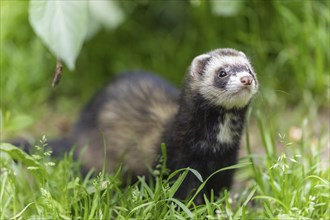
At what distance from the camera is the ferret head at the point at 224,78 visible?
9.64 feet

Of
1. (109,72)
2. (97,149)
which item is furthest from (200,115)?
(109,72)

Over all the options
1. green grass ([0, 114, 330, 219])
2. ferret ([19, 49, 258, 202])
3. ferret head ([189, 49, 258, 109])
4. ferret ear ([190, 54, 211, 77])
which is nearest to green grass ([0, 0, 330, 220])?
green grass ([0, 114, 330, 219])

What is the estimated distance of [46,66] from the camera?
5039 mm

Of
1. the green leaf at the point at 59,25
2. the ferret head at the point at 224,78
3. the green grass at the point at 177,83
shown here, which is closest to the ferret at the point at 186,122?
the ferret head at the point at 224,78

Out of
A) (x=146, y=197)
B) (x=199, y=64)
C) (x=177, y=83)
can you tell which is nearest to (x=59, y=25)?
(x=199, y=64)

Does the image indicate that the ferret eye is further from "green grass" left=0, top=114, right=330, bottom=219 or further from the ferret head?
"green grass" left=0, top=114, right=330, bottom=219

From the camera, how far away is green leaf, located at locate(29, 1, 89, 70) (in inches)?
114

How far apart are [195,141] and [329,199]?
2.43 ft

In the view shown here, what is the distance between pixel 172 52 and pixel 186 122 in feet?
5.91

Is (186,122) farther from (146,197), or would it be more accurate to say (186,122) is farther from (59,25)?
(59,25)

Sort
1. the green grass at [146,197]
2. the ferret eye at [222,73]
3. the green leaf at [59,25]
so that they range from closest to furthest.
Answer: the green grass at [146,197]
the green leaf at [59,25]
the ferret eye at [222,73]

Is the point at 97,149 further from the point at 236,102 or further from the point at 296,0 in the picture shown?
the point at 296,0

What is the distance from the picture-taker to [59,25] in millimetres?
2920

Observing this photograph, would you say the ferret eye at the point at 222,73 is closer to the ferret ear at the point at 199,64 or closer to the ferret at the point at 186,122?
the ferret at the point at 186,122
